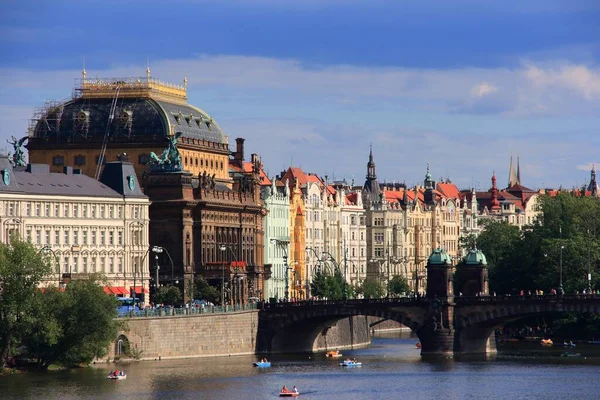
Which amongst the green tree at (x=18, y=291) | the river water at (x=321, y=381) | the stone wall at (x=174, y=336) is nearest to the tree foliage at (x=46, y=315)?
the green tree at (x=18, y=291)

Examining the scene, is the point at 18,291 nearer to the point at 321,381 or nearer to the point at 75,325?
the point at 75,325

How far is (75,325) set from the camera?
176m

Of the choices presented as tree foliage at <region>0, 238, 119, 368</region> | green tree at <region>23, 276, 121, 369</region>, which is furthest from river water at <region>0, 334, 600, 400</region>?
tree foliage at <region>0, 238, 119, 368</region>

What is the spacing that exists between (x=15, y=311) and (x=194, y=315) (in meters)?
27.1

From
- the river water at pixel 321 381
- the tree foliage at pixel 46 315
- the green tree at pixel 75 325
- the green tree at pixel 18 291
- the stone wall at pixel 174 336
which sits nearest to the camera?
the river water at pixel 321 381

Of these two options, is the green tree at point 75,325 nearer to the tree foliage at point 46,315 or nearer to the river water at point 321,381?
the tree foliage at point 46,315

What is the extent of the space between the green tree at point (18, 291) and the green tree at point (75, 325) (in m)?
1.73

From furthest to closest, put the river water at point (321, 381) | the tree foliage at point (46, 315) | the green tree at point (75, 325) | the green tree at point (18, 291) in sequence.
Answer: the green tree at point (75, 325) → the tree foliage at point (46, 315) → the green tree at point (18, 291) → the river water at point (321, 381)

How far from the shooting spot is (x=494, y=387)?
170500 millimetres

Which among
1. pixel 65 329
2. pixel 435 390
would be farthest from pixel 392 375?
pixel 65 329

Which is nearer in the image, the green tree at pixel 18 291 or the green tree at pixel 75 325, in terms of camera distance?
the green tree at pixel 18 291

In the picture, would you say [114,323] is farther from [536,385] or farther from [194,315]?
[536,385]

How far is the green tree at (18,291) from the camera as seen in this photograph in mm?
171250

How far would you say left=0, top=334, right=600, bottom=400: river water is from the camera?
164m
